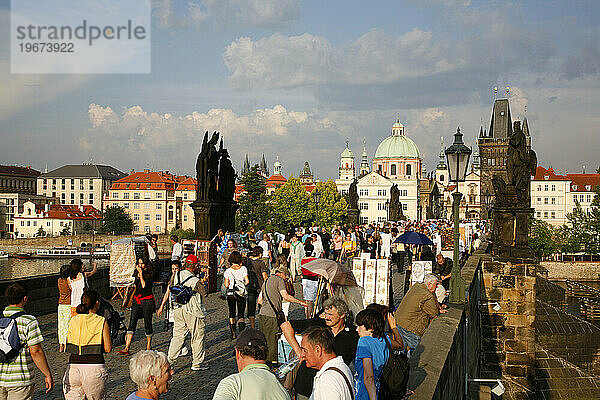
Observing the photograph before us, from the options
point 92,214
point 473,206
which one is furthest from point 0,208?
point 473,206

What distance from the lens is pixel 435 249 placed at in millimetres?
20156

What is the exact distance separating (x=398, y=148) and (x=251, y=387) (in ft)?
388

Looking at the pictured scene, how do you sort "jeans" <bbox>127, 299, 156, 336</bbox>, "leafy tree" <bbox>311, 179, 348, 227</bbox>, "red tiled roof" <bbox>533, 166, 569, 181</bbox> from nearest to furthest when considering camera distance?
"jeans" <bbox>127, 299, 156, 336</bbox> → "leafy tree" <bbox>311, 179, 348, 227</bbox> → "red tiled roof" <bbox>533, 166, 569, 181</bbox>

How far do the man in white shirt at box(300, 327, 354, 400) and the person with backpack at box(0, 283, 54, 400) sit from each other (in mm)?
2663

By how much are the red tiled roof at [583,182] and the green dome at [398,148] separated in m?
28.9

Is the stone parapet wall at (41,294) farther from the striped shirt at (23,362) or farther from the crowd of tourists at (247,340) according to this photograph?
the striped shirt at (23,362)


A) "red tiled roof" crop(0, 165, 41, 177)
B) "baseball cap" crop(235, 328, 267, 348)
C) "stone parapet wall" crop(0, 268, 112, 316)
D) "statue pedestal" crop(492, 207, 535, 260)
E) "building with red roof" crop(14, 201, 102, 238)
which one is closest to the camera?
"baseball cap" crop(235, 328, 267, 348)

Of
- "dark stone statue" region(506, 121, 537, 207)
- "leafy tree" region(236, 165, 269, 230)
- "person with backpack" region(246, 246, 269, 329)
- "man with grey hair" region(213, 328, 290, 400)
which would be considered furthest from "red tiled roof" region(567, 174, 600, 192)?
"man with grey hair" region(213, 328, 290, 400)

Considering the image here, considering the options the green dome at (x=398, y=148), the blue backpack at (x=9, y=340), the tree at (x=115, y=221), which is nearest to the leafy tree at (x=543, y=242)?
the green dome at (x=398, y=148)

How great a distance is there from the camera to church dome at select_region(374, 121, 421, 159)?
4695 inches

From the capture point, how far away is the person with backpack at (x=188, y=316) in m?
8.57

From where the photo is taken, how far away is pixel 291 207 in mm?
75688

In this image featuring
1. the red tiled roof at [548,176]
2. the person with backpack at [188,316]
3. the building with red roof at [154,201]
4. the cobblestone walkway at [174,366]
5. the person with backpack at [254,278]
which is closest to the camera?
the cobblestone walkway at [174,366]

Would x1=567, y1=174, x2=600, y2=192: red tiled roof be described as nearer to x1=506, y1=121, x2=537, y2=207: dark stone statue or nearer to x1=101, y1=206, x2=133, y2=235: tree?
x1=101, y1=206, x2=133, y2=235: tree
